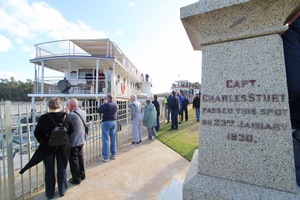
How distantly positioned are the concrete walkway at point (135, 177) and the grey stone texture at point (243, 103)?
1039 millimetres

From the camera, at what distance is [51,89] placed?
13.9 metres

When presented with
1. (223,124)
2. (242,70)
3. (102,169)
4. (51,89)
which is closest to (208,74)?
(242,70)

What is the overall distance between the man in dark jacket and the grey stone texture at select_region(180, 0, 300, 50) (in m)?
0.14

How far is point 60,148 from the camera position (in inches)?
124

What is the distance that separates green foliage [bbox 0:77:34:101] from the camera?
58.9m

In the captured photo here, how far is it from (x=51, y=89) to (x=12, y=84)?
6577cm

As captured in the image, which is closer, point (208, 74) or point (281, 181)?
point (281, 181)

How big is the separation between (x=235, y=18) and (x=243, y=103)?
0.70m

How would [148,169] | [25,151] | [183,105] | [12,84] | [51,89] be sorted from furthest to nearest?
[12,84]
[51,89]
[183,105]
[148,169]
[25,151]

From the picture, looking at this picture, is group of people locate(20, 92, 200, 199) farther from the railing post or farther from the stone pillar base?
the stone pillar base

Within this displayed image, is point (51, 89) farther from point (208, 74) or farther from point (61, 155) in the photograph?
point (208, 74)

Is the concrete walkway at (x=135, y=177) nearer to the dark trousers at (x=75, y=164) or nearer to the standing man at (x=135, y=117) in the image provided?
the dark trousers at (x=75, y=164)

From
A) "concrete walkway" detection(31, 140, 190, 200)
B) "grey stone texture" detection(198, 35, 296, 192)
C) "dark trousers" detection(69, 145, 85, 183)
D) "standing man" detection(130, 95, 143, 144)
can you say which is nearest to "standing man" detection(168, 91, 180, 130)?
"standing man" detection(130, 95, 143, 144)

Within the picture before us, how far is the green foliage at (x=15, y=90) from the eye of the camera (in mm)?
58875
